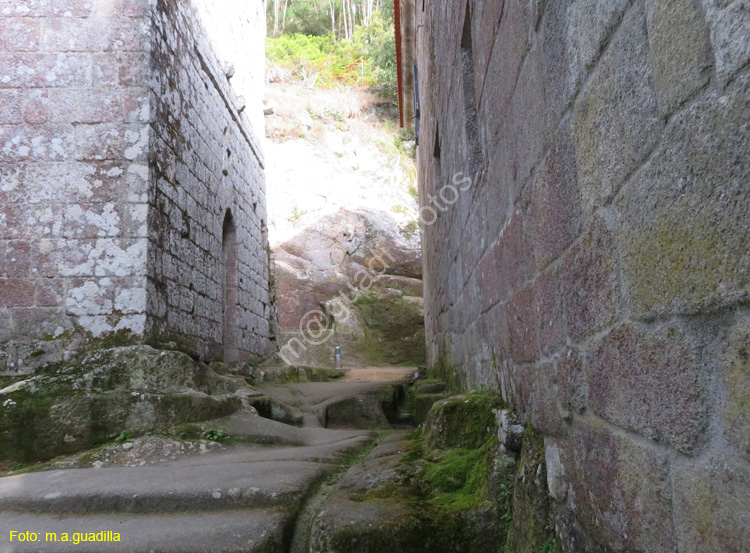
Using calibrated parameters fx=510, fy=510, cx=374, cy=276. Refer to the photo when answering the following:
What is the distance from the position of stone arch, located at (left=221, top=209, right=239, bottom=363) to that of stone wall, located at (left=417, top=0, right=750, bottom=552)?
513 cm

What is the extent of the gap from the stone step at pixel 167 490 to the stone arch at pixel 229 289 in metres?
3.81

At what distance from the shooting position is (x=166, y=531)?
6.18 feet

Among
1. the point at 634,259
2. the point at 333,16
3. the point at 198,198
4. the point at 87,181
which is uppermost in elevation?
the point at 333,16

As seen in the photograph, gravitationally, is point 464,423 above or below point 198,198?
below

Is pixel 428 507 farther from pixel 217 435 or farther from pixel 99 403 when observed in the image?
pixel 99 403

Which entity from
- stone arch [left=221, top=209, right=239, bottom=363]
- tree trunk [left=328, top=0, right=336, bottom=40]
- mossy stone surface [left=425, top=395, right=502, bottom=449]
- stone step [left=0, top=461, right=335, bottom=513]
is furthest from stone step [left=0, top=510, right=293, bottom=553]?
tree trunk [left=328, top=0, right=336, bottom=40]

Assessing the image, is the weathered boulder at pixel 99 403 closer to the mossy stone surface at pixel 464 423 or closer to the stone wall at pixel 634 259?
the mossy stone surface at pixel 464 423

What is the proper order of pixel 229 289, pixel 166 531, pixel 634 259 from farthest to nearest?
pixel 229 289
pixel 166 531
pixel 634 259

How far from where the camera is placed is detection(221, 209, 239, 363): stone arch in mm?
6418

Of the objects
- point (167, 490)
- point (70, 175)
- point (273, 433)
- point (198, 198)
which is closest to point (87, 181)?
point (70, 175)

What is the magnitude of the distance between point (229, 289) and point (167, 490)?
15.0 ft

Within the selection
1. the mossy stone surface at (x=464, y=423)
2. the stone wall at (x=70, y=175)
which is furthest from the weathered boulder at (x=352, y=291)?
the mossy stone surface at (x=464, y=423)

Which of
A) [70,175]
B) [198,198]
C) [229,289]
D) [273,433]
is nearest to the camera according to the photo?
[273,433]

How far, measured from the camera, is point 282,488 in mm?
2160
